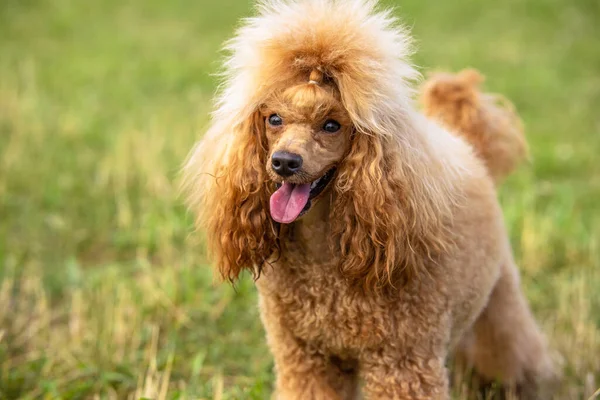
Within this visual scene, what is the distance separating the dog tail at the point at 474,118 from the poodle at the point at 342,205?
1.38 ft

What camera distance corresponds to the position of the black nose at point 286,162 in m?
2.53

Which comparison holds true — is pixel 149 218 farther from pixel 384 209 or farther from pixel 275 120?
pixel 384 209

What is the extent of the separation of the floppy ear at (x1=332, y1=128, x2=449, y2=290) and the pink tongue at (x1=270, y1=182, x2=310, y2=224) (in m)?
0.14

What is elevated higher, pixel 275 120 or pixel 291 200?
pixel 275 120

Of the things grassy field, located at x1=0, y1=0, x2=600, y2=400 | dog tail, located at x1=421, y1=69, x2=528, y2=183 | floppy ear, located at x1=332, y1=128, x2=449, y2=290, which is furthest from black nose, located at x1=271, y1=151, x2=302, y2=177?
dog tail, located at x1=421, y1=69, x2=528, y2=183

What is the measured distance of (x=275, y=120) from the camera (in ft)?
8.98

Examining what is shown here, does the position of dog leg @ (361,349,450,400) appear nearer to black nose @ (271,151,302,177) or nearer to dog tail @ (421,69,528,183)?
black nose @ (271,151,302,177)

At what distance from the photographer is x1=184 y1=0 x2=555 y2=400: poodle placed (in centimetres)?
265

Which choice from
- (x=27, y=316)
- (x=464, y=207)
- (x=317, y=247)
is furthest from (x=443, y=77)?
(x=27, y=316)

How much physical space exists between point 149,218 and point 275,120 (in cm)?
300

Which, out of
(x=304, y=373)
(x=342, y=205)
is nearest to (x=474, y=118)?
(x=342, y=205)

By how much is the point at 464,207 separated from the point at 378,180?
0.50m

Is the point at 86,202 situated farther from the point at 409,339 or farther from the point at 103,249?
the point at 409,339

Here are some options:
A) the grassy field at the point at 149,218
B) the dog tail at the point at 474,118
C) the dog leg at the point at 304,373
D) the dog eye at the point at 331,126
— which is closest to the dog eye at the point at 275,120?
the dog eye at the point at 331,126
